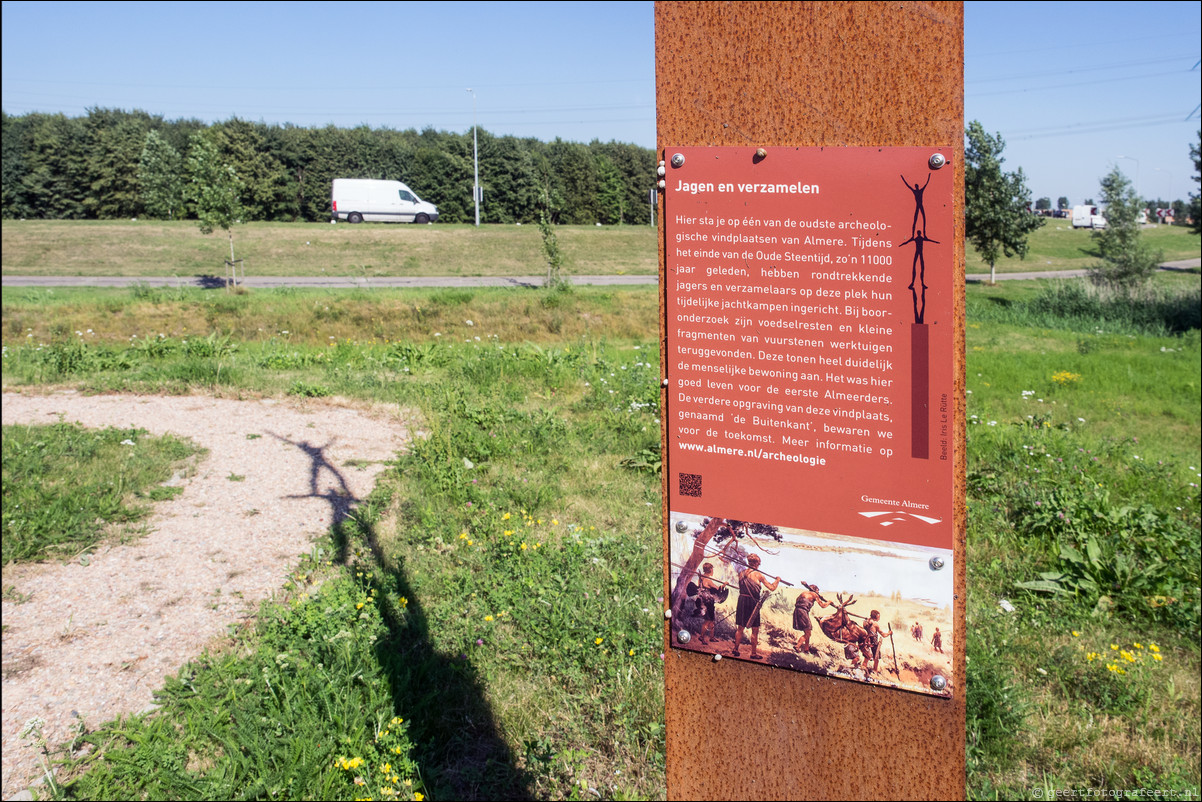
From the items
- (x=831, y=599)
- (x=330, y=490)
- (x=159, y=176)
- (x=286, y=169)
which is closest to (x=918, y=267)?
(x=831, y=599)

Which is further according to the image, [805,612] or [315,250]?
[315,250]

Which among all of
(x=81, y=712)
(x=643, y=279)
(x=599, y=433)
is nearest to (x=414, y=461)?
(x=599, y=433)

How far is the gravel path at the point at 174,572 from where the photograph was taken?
12.0ft

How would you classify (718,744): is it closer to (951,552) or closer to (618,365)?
(951,552)

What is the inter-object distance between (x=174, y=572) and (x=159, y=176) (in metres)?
39.7

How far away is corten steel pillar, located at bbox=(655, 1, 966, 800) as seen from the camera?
1642 millimetres

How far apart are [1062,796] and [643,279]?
26.1 m

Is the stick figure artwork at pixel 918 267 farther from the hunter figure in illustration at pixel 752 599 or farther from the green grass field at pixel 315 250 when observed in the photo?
the green grass field at pixel 315 250

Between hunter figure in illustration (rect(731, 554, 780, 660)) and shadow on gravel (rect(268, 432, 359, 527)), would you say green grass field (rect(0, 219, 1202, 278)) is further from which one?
hunter figure in illustration (rect(731, 554, 780, 660))

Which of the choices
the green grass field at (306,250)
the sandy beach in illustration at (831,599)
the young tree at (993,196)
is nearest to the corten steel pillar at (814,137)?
the sandy beach in illustration at (831,599)

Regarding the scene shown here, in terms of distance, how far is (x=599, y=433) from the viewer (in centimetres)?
787

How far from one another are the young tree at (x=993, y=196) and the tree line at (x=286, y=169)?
1734 cm

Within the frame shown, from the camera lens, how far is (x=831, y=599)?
174cm

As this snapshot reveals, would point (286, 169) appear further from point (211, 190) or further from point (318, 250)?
point (211, 190)
